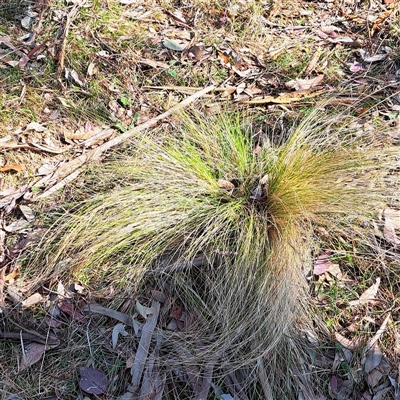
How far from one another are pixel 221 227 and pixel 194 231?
15 centimetres

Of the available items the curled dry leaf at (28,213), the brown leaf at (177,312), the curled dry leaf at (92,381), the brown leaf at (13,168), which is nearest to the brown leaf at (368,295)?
the brown leaf at (177,312)

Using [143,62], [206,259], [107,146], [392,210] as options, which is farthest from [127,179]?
[392,210]

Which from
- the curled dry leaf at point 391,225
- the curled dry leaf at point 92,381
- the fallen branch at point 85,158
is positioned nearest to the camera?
the curled dry leaf at point 92,381

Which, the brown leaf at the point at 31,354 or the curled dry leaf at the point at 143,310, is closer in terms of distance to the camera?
the brown leaf at the point at 31,354

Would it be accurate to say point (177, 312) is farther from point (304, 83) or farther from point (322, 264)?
point (304, 83)

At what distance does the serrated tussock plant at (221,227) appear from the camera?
6.82 ft

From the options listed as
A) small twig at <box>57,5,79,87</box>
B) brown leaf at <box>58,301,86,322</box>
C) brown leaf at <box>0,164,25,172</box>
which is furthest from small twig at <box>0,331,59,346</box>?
small twig at <box>57,5,79,87</box>

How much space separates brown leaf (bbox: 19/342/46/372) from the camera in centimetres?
208

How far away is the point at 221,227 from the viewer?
2.31 m

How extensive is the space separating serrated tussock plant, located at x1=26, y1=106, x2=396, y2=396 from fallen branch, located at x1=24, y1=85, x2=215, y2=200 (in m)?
0.22

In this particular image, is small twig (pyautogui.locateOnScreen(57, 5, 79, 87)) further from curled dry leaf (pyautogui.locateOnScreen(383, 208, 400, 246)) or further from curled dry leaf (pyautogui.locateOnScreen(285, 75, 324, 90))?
curled dry leaf (pyautogui.locateOnScreen(383, 208, 400, 246))

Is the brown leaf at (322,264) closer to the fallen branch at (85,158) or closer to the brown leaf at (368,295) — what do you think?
the brown leaf at (368,295)

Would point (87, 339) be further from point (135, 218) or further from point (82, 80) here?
point (82, 80)

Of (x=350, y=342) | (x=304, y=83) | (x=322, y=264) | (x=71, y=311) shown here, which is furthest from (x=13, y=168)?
(x=350, y=342)
